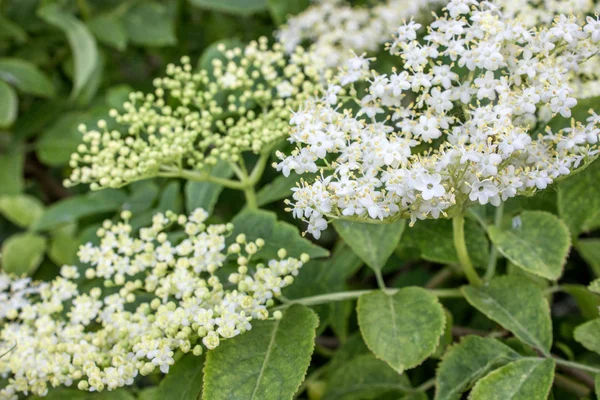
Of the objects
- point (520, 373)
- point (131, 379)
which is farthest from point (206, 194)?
point (520, 373)

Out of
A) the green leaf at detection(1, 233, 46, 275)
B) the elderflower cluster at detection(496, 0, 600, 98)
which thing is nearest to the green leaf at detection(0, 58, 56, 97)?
the green leaf at detection(1, 233, 46, 275)

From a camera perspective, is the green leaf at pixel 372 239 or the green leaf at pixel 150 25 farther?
the green leaf at pixel 150 25

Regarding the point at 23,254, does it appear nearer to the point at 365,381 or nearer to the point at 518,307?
the point at 365,381

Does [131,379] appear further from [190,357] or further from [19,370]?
[19,370]

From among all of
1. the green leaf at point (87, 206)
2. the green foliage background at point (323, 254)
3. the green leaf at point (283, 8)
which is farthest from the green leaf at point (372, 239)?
the green leaf at point (283, 8)

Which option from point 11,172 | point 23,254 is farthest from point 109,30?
point 23,254

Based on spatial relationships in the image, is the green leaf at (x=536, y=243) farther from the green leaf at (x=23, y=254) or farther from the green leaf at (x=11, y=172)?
the green leaf at (x=11, y=172)
